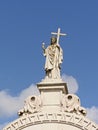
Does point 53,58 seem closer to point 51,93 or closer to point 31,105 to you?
point 51,93

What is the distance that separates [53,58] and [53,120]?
9.63ft

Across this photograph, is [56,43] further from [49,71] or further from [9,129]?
[9,129]

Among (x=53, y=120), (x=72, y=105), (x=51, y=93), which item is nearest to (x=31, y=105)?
(x=51, y=93)

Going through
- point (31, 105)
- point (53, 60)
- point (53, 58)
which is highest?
point (53, 58)

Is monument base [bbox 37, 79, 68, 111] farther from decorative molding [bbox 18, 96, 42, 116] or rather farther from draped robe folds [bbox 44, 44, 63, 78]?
draped robe folds [bbox 44, 44, 63, 78]

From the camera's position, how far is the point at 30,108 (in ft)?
54.2

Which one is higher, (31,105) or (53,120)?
(31,105)

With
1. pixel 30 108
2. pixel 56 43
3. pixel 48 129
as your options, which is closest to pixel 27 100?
pixel 30 108

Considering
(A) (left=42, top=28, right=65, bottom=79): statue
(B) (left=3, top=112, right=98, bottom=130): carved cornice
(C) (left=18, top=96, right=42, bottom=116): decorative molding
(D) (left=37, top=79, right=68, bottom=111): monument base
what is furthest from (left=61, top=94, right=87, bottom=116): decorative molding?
(A) (left=42, top=28, right=65, bottom=79): statue

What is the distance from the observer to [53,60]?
58.0ft

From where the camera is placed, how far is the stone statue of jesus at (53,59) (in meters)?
17.4

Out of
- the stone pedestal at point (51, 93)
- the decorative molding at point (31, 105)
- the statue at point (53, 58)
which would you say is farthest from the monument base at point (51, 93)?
the statue at point (53, 58)

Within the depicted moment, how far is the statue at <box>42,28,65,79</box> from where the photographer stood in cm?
1744

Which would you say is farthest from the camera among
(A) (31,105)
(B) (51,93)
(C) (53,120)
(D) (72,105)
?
(B) (51,93)
